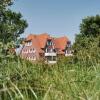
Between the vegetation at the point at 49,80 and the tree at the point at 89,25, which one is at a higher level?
the tree at the point at 89,25

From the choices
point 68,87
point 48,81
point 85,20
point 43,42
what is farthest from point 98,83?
point 43,42

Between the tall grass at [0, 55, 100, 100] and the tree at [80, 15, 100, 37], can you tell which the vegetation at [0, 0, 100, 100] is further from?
the tree at [80, 15, 100, 37]

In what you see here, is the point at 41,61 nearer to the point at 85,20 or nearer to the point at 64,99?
the point at 64,99

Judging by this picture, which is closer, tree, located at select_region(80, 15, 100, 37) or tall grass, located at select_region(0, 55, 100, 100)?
tall grass, located at select_region(0, 55, 100, 100)

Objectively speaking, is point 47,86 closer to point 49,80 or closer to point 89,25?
point 49,80

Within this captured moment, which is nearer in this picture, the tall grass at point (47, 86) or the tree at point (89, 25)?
the tall grass at point (47, 86)

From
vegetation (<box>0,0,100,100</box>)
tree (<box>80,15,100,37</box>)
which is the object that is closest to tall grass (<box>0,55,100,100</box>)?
vegetation (<box>0,0,100,100</box>)

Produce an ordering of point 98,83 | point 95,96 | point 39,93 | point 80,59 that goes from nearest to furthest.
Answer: point 95,96 → point 98,83 → point 39,93 → point 80,59

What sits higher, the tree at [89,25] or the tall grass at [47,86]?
the tree at [89,25]

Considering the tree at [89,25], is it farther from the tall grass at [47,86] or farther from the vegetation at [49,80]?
the tall grass at [47,86]

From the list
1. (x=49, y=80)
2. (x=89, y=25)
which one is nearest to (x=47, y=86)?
(x=49, y=80)

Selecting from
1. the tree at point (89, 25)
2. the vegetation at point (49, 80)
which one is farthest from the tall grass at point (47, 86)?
the tree at point (89, 25)

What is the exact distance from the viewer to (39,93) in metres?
3.29

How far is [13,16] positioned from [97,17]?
18203 millimetres
